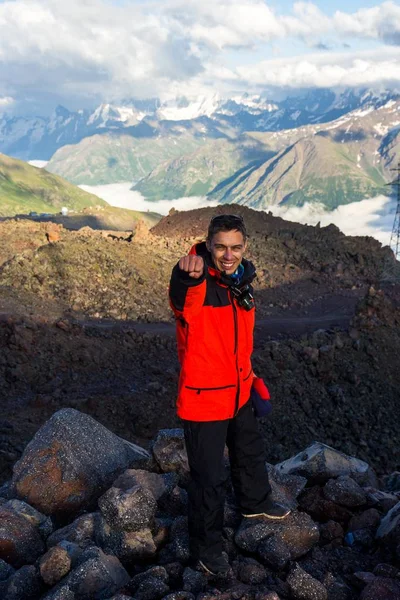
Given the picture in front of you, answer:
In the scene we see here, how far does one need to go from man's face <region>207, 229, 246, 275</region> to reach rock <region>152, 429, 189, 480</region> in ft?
9.98

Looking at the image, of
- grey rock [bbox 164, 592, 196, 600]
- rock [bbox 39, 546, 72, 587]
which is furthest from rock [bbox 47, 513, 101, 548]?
grey rock [bbox 164, 592, 196, 600]

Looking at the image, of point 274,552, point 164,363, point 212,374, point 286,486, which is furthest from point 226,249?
point 164,363

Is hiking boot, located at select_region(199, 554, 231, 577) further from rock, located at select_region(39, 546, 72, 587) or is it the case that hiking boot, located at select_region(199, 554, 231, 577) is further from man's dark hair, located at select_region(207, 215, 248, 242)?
man's dark hair, located at select_region(207, 215, 248, 242)

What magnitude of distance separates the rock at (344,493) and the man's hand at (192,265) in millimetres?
3799

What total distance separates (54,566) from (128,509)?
1.03 meters

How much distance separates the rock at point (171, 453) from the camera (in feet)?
24.4

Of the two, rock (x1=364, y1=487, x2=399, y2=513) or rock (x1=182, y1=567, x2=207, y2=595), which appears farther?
rock (x1=364, y1=487, x2=399, y2=513)

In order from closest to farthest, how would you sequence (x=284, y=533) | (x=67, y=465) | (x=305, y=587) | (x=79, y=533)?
(x=305, y=587)
(x=284, y=533)
(x=79, y=533)
(x=67, y=465)

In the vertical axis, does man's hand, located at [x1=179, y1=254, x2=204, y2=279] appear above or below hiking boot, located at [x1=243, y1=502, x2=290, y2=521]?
above

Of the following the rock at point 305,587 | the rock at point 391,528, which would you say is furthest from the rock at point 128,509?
the rock at point 391,528

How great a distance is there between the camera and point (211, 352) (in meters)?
5.56

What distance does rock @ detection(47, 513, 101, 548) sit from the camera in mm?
6120

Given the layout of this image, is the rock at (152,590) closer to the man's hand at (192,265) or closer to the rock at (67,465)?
the rock at (67,465)

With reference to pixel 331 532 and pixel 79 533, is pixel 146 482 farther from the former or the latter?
pixel 331 532
